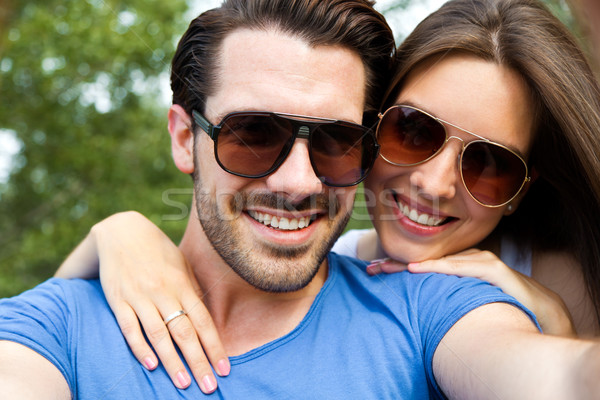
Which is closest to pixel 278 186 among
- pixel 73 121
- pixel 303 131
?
pixel 303 131

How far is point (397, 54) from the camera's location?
2207 mm

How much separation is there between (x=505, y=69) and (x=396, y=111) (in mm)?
411

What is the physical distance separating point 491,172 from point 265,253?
87 cm

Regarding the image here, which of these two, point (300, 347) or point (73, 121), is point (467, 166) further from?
point (73, 121)

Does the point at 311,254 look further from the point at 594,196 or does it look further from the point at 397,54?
the point at 594,196

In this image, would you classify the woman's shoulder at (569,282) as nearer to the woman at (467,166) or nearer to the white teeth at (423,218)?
the woman at (467,166)

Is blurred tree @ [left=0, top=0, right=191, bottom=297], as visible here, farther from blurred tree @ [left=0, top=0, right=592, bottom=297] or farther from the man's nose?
the man's nose

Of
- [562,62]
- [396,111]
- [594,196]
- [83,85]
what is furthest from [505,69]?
[83,85]

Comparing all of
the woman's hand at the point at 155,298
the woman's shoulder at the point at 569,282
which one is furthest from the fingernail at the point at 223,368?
the woman's shoulder at the point at 569,282

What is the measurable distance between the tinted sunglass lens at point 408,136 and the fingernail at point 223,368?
94cm

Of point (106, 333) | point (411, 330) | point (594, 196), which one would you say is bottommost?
point (106, 333)

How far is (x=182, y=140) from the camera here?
2.18m

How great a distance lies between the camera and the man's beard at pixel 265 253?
72.6 inches

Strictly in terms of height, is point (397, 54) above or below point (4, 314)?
above
